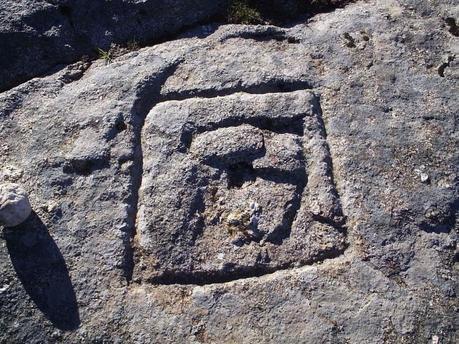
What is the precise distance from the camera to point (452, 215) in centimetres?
394

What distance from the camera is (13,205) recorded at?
374cm

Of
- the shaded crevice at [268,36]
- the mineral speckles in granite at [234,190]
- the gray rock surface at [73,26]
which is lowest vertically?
the mineral speckles in granite at [234,190]

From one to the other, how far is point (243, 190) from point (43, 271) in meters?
1.50

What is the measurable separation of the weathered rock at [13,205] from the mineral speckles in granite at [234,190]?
79 centimetres

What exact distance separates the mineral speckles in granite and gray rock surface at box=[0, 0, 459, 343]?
0.01 metres

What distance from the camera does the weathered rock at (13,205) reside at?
12.2 feet

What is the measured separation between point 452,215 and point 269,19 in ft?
7.65

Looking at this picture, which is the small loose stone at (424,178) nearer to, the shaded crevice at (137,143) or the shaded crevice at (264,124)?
the shaded crevice at (264,124)

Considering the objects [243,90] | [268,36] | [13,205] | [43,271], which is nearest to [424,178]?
[243,90]

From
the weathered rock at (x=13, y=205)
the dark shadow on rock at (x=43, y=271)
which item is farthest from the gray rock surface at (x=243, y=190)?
the weathered rock at (x=13, y=205)

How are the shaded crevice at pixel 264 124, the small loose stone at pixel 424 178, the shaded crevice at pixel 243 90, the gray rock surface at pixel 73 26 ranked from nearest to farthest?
the small loose stone at pixel 424 178, the shaded crevice at pixel 264 124, the shaded crevice at pixel 243 90, the gray rock surface at pixel 73 26

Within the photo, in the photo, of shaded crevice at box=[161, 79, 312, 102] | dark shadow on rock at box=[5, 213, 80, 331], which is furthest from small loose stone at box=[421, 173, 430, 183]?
dark shadow on rock at box=[5, 213, 80, 331]

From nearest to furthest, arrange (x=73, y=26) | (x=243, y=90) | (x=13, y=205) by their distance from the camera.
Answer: (x=13, y=205), (x=243, y=90), (x=73, y=26)

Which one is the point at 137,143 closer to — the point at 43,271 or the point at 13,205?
the point at 13,205
